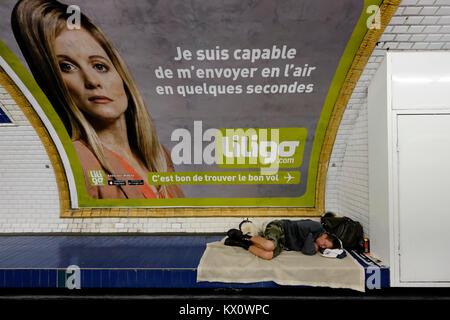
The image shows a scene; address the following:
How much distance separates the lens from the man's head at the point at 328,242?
3.29 metres

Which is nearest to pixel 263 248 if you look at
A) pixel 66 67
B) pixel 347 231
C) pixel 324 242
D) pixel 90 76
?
pixel 324 242

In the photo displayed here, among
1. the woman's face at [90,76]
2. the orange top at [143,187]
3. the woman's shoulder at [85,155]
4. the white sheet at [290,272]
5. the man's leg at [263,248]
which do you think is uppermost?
the woman's face at [90,76]

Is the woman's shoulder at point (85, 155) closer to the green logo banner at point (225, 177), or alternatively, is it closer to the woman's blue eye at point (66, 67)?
the green logo banner at point (225, 177)

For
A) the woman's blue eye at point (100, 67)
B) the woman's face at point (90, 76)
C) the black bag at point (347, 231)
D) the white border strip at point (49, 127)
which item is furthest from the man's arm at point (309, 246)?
the white border strip at point (49, 127)

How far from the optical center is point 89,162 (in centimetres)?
395

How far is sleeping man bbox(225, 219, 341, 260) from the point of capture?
126 inches

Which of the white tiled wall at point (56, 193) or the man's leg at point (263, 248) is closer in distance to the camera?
the man's leg at point (263, 248)

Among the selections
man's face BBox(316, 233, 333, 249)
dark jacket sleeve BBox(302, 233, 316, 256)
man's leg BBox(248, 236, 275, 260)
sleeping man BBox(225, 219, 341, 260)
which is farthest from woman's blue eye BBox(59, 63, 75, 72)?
man's face BBox(316, 233, 333, 249)

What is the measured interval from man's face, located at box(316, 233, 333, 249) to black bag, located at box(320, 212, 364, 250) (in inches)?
10.1

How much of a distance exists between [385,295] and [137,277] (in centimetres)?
289

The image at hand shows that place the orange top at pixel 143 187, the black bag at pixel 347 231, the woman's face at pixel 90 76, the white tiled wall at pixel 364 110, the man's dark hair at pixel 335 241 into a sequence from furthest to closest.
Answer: the orange top at pixel 143 187 < the black bag at pixel 347 231 < the man's dark hair at pixel 335 241 < the woman's face at pixel 90 76 < the white tiled wall at pixel 364 110

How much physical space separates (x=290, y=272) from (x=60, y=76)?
3.78m
